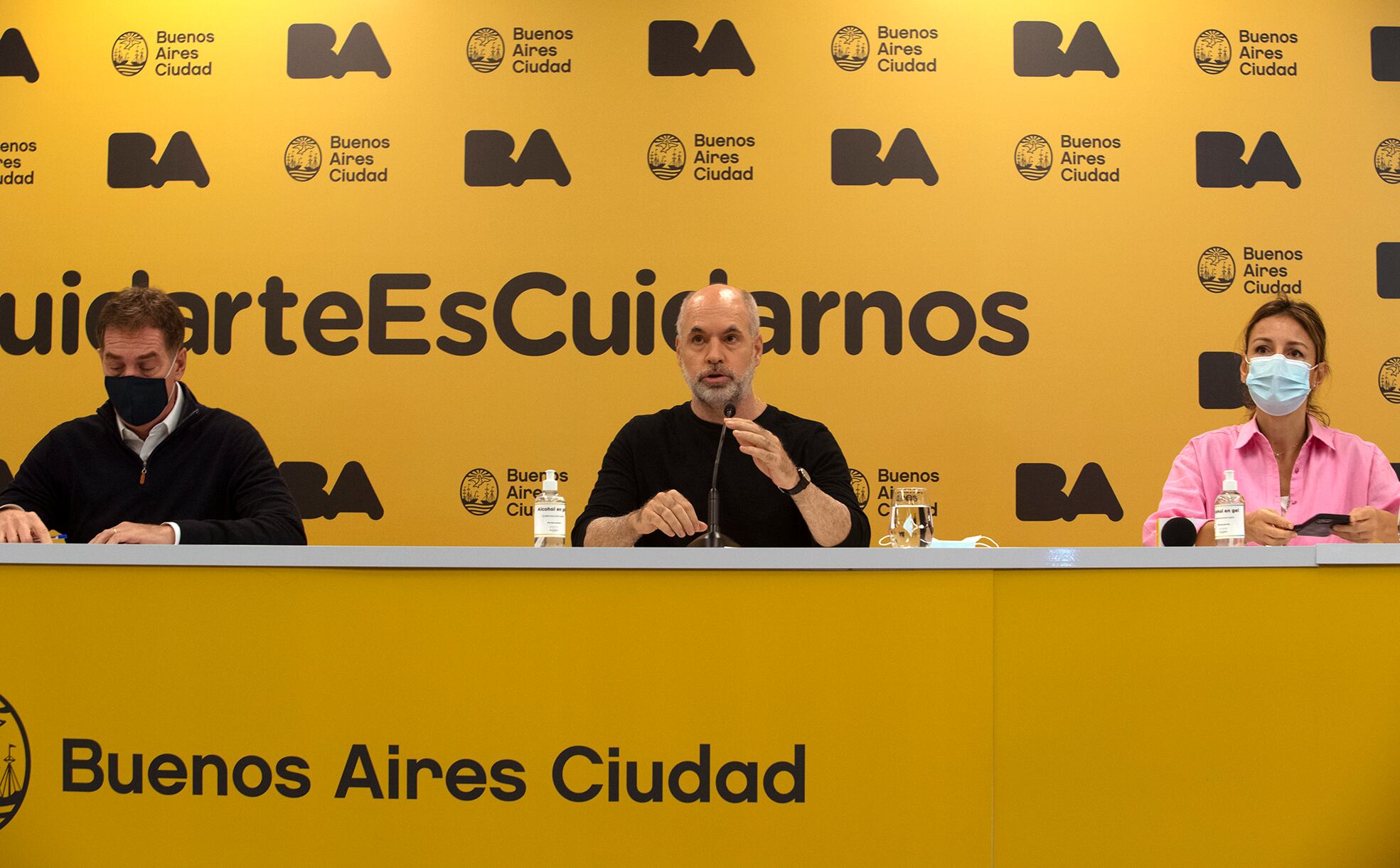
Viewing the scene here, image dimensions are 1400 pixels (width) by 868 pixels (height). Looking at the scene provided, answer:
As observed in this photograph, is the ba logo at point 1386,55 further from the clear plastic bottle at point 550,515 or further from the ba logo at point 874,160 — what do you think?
the clear plastic bottle at point 550,515

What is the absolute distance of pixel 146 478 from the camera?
8.75 feet

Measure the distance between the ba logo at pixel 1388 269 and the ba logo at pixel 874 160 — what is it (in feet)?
4.64

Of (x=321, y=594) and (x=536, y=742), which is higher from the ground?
(x=321, y=594)

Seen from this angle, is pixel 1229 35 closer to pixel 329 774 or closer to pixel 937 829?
pixel 937 829

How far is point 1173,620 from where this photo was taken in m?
1.68

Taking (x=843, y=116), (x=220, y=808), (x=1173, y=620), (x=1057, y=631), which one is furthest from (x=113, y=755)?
(x=843, y=116)

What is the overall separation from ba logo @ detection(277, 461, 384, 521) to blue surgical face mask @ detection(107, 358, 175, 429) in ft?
3.08

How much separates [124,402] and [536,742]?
153cm

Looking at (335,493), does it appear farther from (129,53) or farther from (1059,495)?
(1059,495)

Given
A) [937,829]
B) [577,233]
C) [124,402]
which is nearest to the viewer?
[937,829]

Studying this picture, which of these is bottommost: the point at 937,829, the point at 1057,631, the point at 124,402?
the point at 937,829

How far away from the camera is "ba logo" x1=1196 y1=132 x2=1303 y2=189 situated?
3525 mm

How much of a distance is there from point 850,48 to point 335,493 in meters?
2.17

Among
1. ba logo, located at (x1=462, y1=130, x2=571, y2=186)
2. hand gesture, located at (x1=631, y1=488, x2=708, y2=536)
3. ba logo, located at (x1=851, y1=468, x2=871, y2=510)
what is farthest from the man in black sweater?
ba logo, located at (x1=851, y1=468, x2=871, y2=510)
